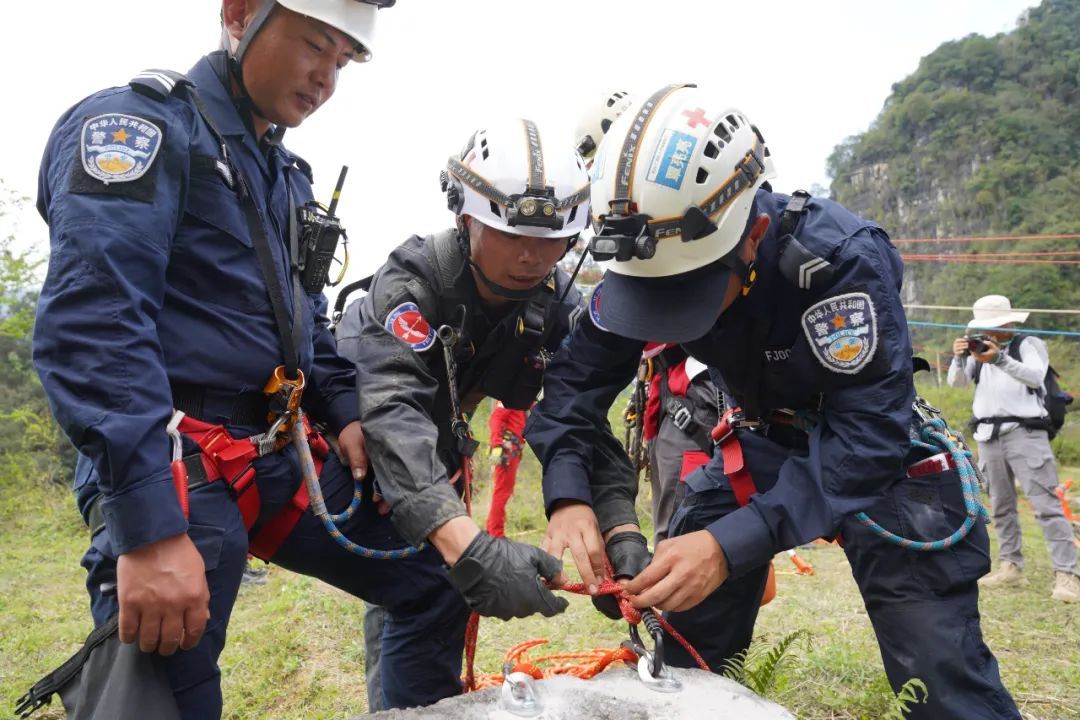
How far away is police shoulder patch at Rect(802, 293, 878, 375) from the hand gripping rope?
511 millimetres

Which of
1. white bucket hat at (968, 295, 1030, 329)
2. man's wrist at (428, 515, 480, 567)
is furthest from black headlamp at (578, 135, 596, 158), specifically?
white bucket hat at (968, 295, 1030, 329)

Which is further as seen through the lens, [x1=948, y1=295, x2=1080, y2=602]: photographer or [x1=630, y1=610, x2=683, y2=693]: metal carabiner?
[x1=948, y1=295, x2=1080, y2=602]: photographer

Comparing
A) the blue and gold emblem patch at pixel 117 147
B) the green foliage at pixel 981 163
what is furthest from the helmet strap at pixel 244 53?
the green foliage at pixel 981 163

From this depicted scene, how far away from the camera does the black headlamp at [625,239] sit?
2.23 metres

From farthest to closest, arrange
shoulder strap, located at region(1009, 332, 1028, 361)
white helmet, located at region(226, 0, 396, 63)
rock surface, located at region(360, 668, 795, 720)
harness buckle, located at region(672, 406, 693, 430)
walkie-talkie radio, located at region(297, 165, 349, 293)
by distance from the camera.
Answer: shoulder strap, located at region(1009, 332, 1028, 361), harness buckle, located at region(672, 406, 693, 430), walkie-talkie radio, located at region(297, 165, 349, 293), white helmet, located at region(226, 0, 396, 63), rock surface, located at region(360, 668, 795, 720)

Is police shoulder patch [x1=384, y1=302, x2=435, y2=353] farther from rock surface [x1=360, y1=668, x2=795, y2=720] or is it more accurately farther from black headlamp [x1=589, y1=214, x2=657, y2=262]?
rock surface [x1=360, y1=668, x2=795, y2=720]

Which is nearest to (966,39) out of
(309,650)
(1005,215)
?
(1005,215)

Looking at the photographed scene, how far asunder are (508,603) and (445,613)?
2.43 ft

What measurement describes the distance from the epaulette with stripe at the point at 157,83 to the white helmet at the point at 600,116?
12.2 ft

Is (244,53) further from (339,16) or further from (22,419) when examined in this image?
(22,419)

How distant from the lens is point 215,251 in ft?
6.84

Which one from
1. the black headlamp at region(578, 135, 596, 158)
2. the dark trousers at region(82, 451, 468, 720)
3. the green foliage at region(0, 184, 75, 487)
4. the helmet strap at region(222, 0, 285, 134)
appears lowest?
the green foliage at region(0, 184, 75, 487)

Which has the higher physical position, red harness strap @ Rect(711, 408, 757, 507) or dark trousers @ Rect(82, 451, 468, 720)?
red harness strap @ Rect(711, 408, 757, 507)

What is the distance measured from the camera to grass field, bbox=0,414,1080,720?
363 cm
